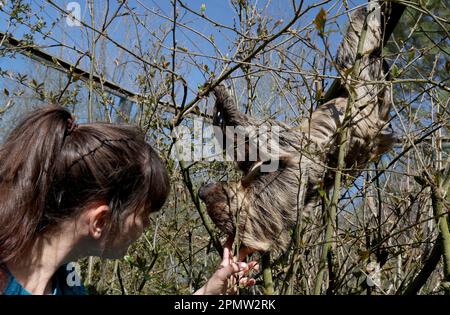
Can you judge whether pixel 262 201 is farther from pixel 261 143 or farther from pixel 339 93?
pixel 339 93

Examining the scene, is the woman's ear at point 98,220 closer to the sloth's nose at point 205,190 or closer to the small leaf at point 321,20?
the small leaf at point 321,20

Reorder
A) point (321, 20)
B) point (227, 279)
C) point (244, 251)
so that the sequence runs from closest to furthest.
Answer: point (321, 20) → point (227, 279) → point (244, 251)

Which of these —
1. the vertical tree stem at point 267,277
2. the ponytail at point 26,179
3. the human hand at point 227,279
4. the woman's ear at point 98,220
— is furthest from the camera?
the vertical tree stem at point 267,277

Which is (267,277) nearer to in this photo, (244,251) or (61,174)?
(244,251)

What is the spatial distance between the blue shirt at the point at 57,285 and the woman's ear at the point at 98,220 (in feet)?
1.06

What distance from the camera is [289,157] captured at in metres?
4.70

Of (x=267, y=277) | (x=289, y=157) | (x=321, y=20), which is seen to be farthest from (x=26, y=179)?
(x=289, y=157)

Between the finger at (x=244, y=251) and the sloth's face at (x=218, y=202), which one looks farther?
the sloth's face at (x=218, y=202)

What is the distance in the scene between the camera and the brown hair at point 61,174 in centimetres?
186

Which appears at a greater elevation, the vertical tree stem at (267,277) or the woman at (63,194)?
the woman at (63,194)

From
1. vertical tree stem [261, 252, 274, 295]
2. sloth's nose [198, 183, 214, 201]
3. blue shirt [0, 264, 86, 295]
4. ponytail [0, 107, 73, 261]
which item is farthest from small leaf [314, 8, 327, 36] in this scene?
sloth's nose [198, 183, 214, 201]

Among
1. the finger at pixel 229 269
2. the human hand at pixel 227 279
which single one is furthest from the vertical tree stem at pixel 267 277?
the finger at pixel 229 269

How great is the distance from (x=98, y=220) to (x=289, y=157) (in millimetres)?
2897
